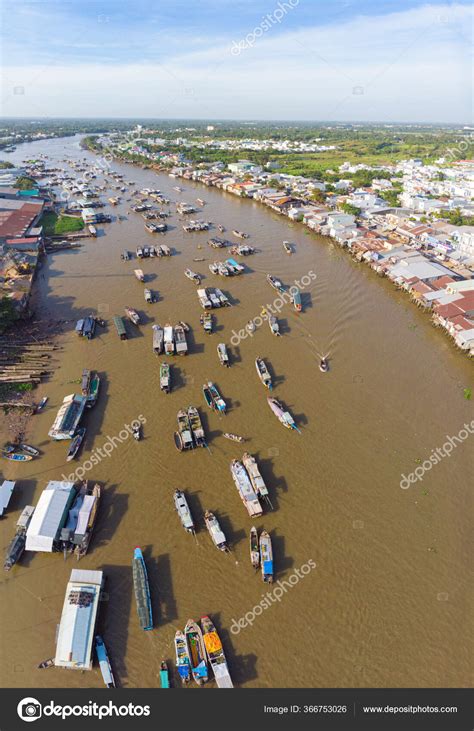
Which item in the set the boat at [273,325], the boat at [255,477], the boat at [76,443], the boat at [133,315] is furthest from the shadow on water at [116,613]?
the boat at [133,315]

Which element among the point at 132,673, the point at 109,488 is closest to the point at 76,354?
the point at 109,488

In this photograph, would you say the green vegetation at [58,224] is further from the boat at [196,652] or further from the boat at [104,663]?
the boat at [196,652]

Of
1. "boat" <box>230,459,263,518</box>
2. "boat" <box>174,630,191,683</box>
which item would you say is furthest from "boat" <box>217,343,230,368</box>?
"boat" <box>174,630,191,683</box>

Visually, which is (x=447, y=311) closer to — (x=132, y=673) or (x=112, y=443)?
(x=112, y=443)

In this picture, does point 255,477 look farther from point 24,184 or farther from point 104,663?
point 24,184

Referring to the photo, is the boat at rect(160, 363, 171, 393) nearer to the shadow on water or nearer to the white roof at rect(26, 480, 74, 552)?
the white roof at rect(26, 480, 74, 552)

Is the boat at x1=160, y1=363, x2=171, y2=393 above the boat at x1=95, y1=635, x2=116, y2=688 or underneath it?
above
